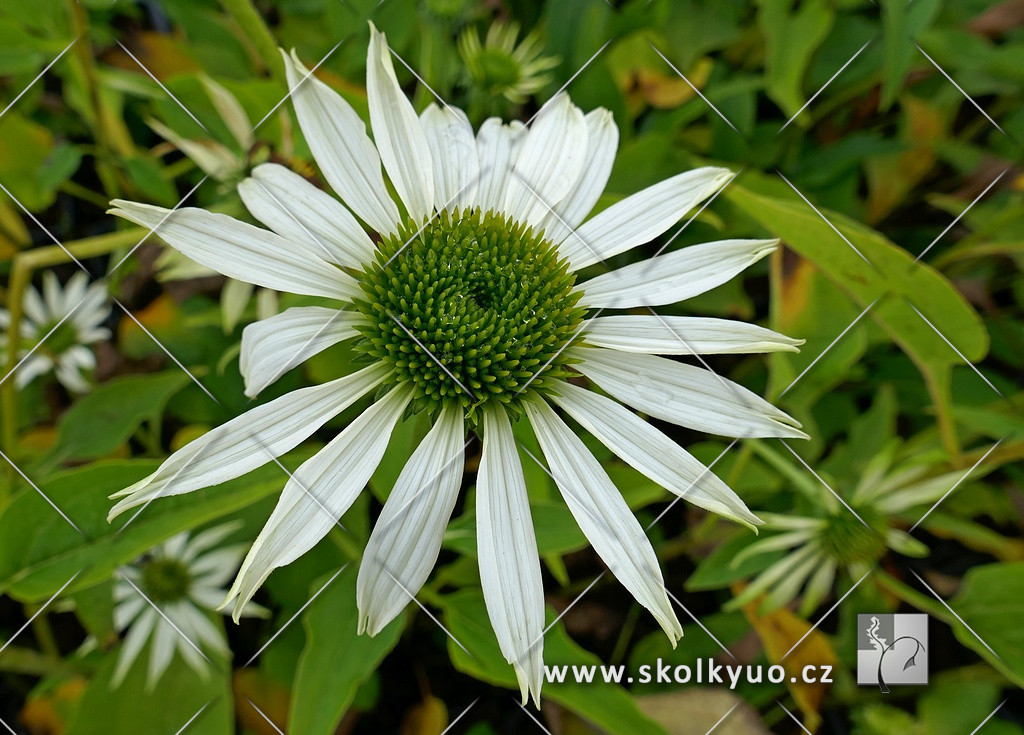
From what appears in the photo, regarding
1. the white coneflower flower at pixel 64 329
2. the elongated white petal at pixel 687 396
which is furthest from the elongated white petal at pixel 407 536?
the white coneflower flower at pixel 64 329

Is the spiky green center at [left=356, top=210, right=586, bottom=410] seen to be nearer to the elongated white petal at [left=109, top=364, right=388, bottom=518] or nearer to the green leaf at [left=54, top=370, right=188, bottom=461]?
the elongated white petal at [left=109, top=364, right=388, bottom=518]

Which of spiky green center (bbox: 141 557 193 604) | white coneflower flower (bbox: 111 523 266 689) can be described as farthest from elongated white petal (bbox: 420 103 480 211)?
spiky green center (bbox: 141 557 193 604)

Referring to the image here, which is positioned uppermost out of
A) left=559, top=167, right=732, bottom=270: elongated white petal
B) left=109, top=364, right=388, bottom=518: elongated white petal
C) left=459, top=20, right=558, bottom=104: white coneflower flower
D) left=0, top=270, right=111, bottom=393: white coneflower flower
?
left=0, top=270, right=111, bottom=393: white coneflower flower

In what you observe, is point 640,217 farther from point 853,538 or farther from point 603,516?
point 853,538

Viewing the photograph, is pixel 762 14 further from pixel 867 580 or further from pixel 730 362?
pixel 867 580

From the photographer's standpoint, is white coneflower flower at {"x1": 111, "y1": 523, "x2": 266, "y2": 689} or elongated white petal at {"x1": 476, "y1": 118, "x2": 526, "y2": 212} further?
white coneflower flower at {"x1": 111, "y1": 523, "x2": 266, "y2": 689}

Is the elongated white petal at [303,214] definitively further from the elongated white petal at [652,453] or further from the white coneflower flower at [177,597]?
the white coneflower flower at [177,597]
